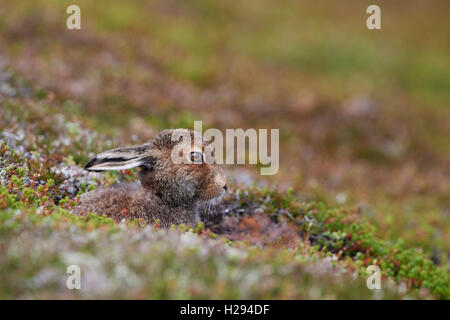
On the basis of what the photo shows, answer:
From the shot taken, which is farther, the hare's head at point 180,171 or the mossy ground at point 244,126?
the hare's head at point 180,171

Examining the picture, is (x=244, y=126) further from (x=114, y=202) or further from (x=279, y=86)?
(x=114, y=202)

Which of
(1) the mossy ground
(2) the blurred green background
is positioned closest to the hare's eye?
(1) the mossy ground

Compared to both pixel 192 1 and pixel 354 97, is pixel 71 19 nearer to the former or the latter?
pixel 192 1

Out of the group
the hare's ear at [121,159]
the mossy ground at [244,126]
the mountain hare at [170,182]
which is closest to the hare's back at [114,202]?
the mountain hare at [170,182]

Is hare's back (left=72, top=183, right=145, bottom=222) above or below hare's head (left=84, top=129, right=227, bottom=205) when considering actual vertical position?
below

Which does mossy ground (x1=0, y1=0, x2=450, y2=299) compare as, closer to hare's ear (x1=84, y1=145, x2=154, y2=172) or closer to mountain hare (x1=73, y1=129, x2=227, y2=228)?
mountain hare (x1=73, y1=129, x2=227, y2=228)

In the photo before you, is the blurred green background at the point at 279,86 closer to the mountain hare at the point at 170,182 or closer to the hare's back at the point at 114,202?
the mountain hare at the point at 170,182
